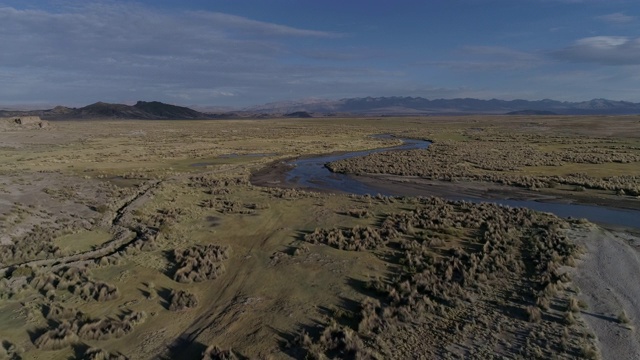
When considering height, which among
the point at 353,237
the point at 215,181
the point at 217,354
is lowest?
the point at 217,354

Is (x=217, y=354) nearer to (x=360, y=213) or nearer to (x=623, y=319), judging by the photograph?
(x=623, y=319)

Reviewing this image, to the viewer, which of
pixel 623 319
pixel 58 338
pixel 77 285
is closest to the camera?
pixel 58 338

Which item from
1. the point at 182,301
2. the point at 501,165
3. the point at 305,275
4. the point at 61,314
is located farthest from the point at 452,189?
the point at 61,314

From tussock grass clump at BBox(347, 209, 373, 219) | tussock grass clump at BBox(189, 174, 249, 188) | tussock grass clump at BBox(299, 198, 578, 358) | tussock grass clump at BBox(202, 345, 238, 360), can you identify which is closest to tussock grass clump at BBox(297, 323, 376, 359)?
tussock grass clump at BBox(299, 198, 578, 358)

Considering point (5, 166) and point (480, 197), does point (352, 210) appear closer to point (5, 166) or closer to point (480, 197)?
point (480, 197)

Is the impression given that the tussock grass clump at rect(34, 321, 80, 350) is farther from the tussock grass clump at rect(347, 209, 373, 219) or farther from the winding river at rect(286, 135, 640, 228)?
the winding river at rect(286, 135, 640, 228)

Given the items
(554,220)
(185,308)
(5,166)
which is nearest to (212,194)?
(185,308)

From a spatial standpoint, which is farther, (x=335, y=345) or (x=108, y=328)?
(x=108, y=328)
